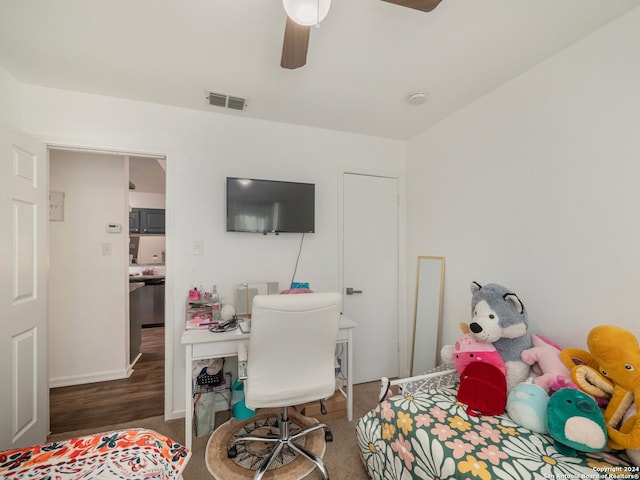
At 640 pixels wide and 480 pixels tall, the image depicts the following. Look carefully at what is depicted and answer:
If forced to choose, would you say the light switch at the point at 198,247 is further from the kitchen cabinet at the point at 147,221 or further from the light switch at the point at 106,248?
the kitchen cabinet at the point at 147,221

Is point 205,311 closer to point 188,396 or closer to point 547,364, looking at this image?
point 188,396

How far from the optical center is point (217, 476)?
161 cm

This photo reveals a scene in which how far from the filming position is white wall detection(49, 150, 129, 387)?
8.78 ft

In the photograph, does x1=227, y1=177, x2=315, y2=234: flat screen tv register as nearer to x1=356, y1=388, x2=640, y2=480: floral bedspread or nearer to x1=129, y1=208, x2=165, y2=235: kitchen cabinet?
x1=356, y1=388, x2=640, y2=480: floral bedspread

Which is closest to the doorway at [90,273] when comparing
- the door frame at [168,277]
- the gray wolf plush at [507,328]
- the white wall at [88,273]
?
A: the white wall at [88,273]

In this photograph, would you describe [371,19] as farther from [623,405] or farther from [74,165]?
[74,165]

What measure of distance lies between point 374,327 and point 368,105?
207 cm

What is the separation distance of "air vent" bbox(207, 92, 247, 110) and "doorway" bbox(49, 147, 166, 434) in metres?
1.04

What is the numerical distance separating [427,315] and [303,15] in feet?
7.98

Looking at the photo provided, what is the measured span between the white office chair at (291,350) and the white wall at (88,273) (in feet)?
7.13

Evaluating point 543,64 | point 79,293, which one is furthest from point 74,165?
point 543,64

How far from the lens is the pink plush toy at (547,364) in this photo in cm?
135

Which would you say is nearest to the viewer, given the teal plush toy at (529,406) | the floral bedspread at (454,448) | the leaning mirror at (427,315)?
the floral bedspread at (454,448)

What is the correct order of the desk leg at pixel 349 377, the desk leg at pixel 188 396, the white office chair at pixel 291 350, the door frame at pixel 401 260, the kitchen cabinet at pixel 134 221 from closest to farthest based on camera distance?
1. the white office chair at pixel 291 350
2. the desk leg at pixel 188 396
3. the desk leg at pixel 349 377
4. the door frame at pixel 401 260
5. the kitchen cabinet at pixel 134 221
